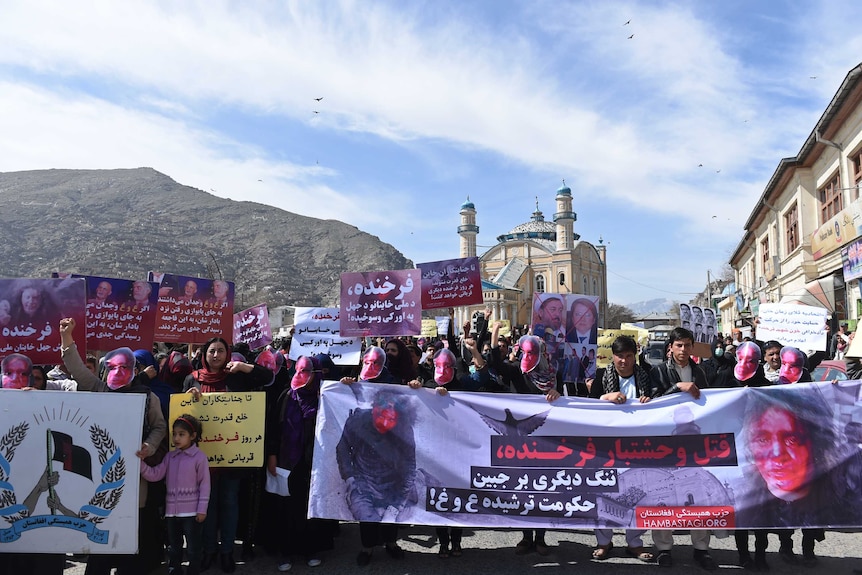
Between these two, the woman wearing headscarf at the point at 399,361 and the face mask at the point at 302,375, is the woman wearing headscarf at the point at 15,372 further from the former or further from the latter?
the woman wearing headscarf at the point at 399,361

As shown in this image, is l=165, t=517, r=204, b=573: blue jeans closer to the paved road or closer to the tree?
the paved road

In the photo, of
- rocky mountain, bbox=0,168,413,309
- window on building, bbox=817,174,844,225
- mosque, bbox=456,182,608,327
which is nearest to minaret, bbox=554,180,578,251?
mosque, bbox=456,182,608,327

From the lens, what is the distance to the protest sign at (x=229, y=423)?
15.6 ft

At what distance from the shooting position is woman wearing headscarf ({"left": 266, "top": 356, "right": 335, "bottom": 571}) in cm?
501

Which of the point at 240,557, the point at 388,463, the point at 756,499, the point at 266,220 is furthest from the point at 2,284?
the point at 266,220

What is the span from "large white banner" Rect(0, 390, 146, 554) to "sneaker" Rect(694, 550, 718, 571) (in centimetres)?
410

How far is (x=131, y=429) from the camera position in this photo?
431 cm

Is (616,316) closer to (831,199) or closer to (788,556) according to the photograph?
(831,199)

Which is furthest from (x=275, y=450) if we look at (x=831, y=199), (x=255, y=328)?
(x=831, y=199)

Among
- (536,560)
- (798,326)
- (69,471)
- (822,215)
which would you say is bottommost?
(536,560)

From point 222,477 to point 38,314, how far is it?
231cm

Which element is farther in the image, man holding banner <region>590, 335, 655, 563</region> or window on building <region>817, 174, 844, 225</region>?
window on building <region>817, 174, 844, 225</region>

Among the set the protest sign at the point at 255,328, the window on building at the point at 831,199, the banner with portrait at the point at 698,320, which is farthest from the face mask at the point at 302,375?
the window on building at the point at 831,199

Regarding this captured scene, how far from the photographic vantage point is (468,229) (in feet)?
293
